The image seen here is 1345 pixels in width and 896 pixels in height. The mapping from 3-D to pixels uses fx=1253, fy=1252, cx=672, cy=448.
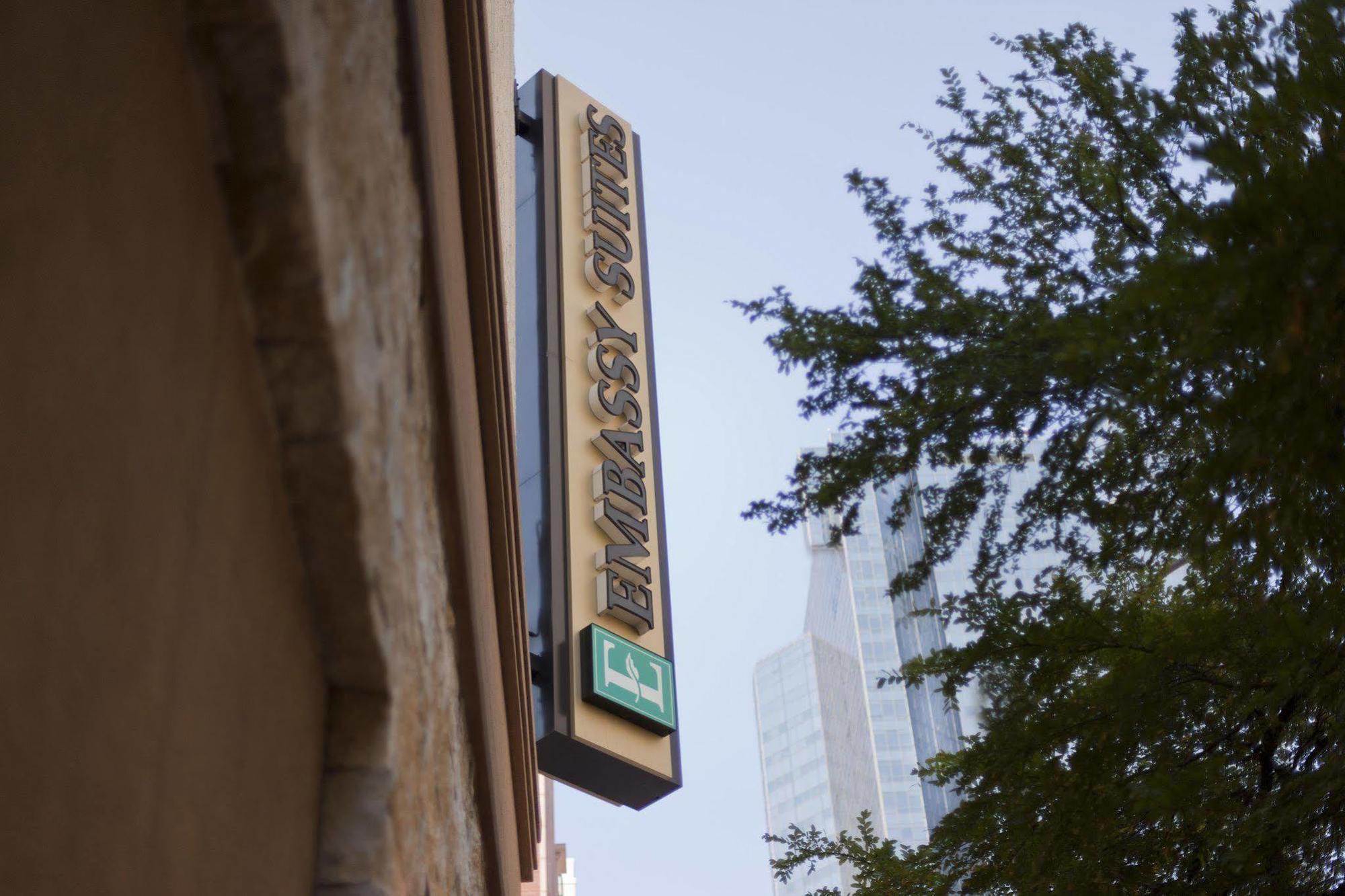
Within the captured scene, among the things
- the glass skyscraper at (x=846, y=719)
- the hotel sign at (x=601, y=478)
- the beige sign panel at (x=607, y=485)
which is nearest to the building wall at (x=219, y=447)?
the hotel sign at (x=601, y=478)

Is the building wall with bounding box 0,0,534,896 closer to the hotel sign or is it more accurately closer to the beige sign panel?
the hotel sign

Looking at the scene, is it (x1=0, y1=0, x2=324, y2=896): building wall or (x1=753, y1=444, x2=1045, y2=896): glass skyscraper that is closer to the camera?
(x1=0, y1=0, x2=324, y2=896): building wall

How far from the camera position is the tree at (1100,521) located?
533 cm

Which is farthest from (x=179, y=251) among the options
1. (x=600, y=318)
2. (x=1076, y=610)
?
(x=600, y=318)

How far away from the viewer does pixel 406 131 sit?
11.3ft

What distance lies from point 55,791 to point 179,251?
1020 millimetres

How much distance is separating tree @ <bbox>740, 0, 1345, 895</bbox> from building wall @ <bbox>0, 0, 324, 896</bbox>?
3017 millimetres

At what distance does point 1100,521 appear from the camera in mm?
6035

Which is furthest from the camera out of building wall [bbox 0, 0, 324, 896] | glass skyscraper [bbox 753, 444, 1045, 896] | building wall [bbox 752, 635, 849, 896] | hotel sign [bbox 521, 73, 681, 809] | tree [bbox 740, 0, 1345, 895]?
building wall [bbox 752, 635, 849, 896]

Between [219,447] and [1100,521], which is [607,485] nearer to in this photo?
[1100,521]

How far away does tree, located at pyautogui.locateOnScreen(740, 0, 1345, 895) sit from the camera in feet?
17.5

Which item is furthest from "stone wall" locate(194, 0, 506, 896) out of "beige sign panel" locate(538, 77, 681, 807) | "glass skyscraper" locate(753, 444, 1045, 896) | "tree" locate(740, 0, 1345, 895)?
"glass skyscraper" locate(753, 444, 1045, 896)

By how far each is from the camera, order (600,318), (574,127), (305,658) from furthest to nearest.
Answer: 1. (574,127)
2. (600,318)
3. (305,658)

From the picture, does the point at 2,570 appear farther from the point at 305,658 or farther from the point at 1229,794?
the point at 1229,794
